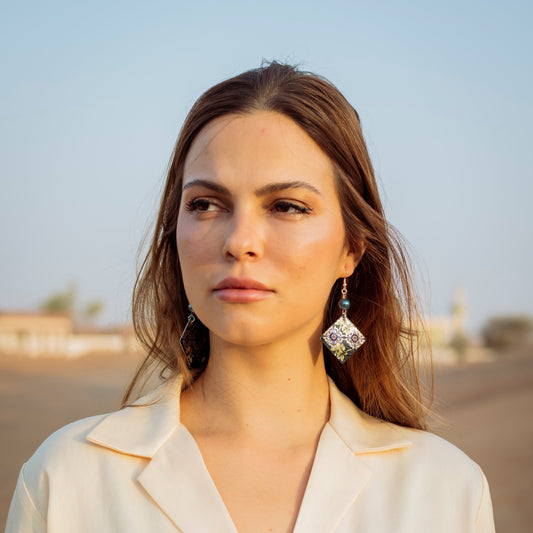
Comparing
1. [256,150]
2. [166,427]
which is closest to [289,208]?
[256,150]

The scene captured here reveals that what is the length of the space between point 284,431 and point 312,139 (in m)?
1.11

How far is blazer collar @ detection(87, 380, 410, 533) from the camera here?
2.32 meters

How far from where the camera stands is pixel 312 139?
105 inches

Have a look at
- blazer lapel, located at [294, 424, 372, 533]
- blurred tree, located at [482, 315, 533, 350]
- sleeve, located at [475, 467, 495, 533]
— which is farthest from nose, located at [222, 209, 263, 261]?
blurred tree, located at [482, 315, 533, 350]

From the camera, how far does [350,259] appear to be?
9.60ft

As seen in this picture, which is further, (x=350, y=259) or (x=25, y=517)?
(x=350, y=259)

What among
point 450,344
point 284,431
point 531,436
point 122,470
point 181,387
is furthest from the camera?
point 450,344

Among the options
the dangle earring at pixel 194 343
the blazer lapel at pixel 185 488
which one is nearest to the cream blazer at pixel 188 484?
the blazer lapel at pixel 185 488

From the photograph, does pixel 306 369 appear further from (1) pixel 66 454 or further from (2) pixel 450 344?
(2) pixel 450 344

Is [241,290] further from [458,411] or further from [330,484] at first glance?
[458,411]

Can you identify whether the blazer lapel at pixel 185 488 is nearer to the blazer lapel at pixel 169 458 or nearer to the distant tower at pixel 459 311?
the blazer lapel at pixel 169 458

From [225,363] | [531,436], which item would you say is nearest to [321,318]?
[225,363]

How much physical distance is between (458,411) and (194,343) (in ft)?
53.7

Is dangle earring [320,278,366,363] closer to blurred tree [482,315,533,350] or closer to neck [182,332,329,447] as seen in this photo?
neck [182,332,329,447]
